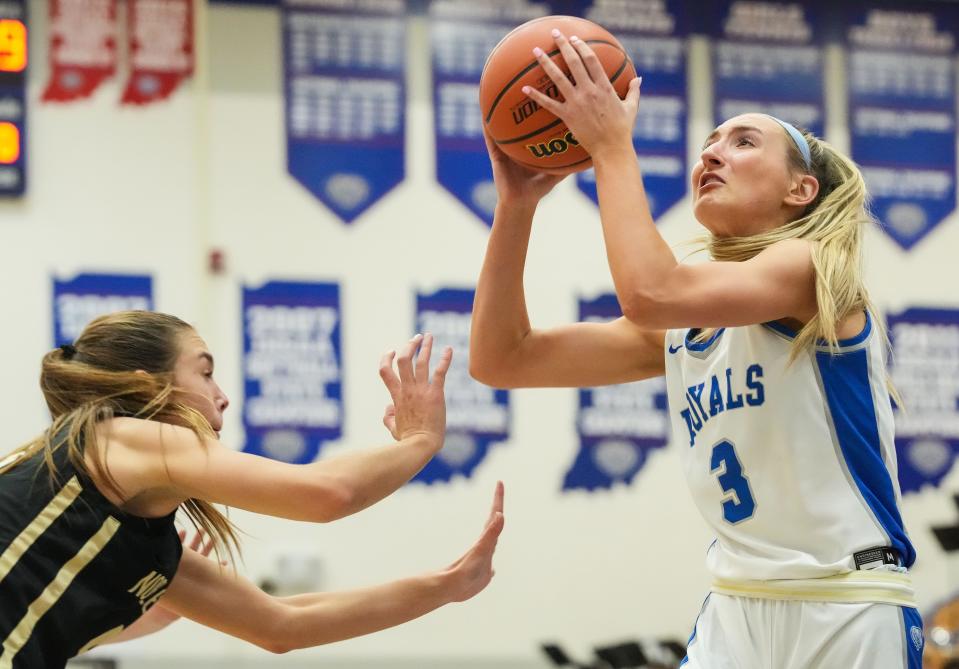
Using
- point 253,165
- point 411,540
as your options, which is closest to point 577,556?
point 411,540

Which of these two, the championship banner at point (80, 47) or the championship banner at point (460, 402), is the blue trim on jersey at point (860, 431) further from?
the championship banner at point (80, 47)

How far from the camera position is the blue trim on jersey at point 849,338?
2.52m

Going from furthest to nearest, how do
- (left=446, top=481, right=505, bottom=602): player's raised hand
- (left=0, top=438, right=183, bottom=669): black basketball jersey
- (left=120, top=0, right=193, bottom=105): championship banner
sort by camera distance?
(left=120, top=0, right=193, bottom=105): championship banner, (left=446, top=481, right=505, bottom=602): player's raised hand, (left=0, top=438, right=183, bottom=669): black basketball jersey

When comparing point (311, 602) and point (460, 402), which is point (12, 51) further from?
point (311, 602)

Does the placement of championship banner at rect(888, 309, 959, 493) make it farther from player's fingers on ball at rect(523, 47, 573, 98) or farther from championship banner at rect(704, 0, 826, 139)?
player's fingers on ball at rect(523, 47, 573, 98)

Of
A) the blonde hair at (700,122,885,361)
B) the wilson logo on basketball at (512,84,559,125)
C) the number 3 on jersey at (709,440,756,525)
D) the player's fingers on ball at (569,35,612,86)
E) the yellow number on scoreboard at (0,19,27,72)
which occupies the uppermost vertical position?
the yellow number on scoreboard at (0,19,27,72)

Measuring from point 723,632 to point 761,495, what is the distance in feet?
1.00

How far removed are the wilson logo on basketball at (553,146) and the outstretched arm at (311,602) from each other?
0.77m

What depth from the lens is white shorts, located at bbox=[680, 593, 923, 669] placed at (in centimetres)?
240

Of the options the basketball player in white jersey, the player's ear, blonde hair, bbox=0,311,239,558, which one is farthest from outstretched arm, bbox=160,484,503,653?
the player's ear

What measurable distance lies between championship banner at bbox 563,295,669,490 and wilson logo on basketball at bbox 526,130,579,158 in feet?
15.3

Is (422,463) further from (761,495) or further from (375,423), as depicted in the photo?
(375,423)

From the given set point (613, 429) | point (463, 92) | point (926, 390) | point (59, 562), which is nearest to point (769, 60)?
point (463, 92)

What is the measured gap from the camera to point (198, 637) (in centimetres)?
695
